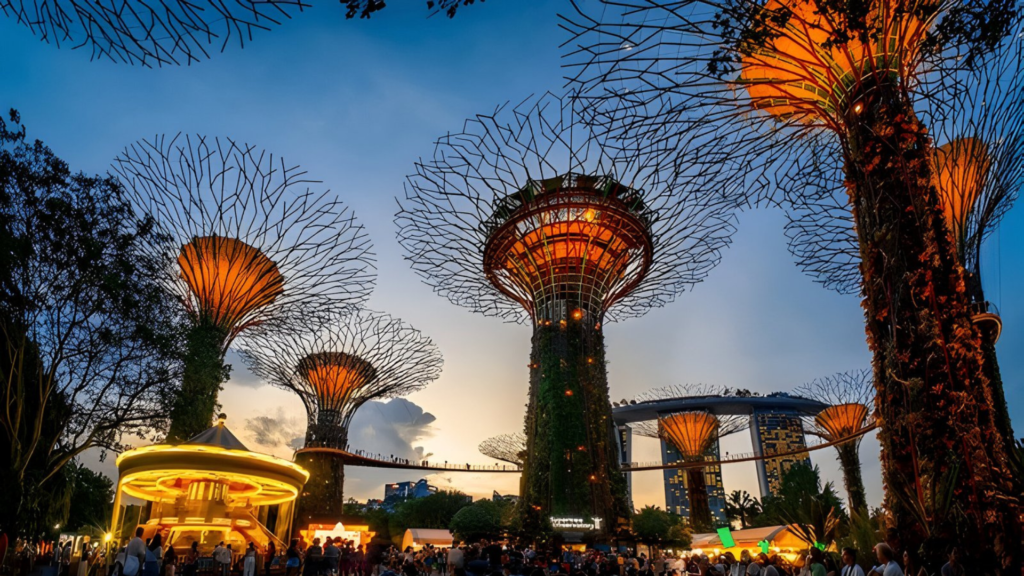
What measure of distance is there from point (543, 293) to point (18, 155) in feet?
63.7

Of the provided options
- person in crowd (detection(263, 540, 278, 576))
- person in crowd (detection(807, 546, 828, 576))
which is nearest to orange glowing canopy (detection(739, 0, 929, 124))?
person in crowd (detection(807, 546, 828, 576))

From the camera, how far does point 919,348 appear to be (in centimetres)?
747

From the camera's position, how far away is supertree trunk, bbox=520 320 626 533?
2452 cm

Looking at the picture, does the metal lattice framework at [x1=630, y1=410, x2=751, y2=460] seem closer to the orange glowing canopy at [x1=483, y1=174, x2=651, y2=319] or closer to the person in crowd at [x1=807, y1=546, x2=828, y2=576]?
the orange glowing canopy at [x1=483, y1=174, x2=651, y2=319]

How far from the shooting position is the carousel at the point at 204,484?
14.9m

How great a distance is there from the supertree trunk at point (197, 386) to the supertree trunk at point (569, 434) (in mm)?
12899

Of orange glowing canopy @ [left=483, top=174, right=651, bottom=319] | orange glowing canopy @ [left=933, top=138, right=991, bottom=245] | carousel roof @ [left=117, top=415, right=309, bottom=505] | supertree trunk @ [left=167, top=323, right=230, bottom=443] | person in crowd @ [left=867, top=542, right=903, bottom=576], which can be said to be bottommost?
person in crowd @ [left=867, top=542, right=903, bottom=576]

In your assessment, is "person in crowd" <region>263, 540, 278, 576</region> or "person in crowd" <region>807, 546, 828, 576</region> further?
"person in crowd" <region>263, 540, 278, 576</region>

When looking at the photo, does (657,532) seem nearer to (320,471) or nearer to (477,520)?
(477,520)

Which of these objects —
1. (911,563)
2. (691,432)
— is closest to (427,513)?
(691,432)

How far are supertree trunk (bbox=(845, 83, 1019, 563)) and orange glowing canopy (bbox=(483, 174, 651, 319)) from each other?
16748 mm

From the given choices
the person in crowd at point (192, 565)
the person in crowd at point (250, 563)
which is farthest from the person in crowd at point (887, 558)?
the person in crowd at point (192, 565)

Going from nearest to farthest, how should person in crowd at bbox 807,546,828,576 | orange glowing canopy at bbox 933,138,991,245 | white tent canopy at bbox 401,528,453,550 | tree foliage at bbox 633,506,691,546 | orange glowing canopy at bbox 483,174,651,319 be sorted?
person in crowd at bbox 807,546,828,576 < orange glowing canopy at bbox 933,138,991,245 < orange glowing canopy at bbox 483,174,651,319 < tree foliage at bbox 633,506,691,546 < white tent canopy at bbox 401,528,453,550

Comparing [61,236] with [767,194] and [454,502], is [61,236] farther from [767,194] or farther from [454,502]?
[454,502]
